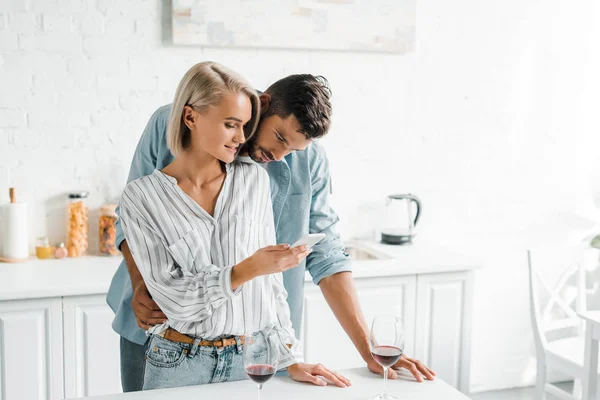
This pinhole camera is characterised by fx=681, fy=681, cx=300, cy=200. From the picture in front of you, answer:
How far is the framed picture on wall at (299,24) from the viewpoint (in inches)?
119

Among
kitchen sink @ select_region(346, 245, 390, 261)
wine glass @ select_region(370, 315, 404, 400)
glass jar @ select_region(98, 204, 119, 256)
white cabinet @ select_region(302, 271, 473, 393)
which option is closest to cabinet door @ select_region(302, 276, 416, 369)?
white cabinet @ select_region(302, 271, 473, 393)

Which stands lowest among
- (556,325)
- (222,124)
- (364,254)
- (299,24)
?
(556,325)

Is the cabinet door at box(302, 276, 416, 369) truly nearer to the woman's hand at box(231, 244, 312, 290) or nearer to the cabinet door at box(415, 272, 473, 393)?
the cabinet door at box(415, 272, 473, 393)

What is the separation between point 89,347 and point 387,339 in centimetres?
155

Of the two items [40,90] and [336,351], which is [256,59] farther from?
[336,351]

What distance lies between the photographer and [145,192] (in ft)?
5.21

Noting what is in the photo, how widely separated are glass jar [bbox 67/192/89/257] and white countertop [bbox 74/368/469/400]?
1.57m

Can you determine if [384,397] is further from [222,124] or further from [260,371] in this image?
[222,124]

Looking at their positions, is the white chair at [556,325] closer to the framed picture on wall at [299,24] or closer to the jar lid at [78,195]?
the framed picture on wall at [299,24]

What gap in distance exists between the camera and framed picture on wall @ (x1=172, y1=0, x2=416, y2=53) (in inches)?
119

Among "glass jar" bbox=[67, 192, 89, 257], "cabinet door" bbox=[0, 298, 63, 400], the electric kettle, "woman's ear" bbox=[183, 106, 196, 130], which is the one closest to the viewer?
"woman's ear" bbox=[183, 106, 196, 130]

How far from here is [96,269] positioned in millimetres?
2775

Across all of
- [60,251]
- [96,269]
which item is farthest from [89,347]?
[60,251]

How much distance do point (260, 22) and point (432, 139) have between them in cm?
109
